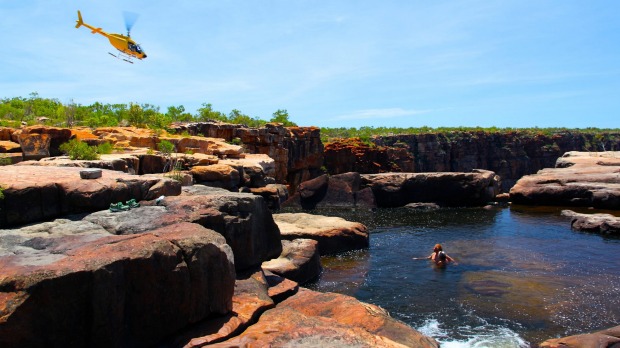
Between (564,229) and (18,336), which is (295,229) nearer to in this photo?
(18,336)

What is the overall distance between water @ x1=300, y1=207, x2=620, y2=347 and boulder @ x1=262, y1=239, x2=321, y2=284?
530 millimetres

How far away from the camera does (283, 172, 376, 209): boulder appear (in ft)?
124

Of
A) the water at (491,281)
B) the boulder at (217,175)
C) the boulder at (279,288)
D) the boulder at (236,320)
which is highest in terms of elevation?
the boulder at (217,175)

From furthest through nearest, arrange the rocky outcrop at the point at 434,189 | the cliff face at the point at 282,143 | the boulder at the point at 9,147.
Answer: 1. the cliff face at the point at 282,143
2. the rocky outcrop at the point at 434,189
3. the boulder at the point at 9,147

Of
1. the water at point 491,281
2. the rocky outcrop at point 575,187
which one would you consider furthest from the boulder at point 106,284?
the rocky outcrop at point 575,187

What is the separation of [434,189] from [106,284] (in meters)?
33.7

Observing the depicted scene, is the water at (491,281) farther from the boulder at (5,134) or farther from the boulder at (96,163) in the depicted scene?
the boulder at (5,134)

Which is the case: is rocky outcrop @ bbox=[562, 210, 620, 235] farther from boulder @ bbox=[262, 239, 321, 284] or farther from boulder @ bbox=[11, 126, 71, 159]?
boulder @ bbox=[11, 126, 71, 159]

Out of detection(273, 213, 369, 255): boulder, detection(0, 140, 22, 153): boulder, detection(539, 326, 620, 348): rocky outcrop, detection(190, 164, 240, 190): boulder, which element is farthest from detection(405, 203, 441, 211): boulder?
detection(0, 140, 22, 153): boulder

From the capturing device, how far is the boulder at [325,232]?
19314mm

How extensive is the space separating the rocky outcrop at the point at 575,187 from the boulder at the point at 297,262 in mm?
25837

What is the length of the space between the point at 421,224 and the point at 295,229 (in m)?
12.4

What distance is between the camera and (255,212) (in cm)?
1187

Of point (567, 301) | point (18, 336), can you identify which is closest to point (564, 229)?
point (567, 301)
